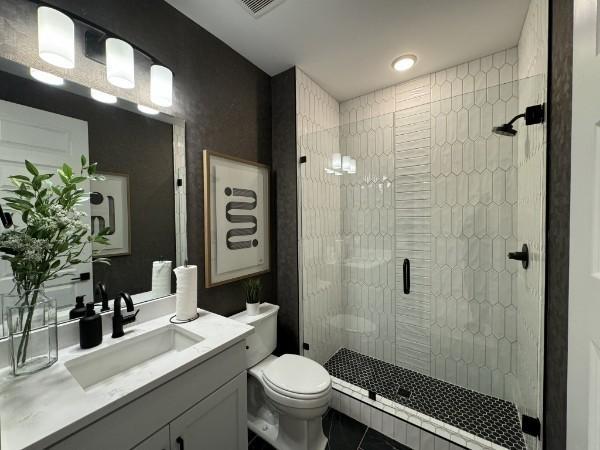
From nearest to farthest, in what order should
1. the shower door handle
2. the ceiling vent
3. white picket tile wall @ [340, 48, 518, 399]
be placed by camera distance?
Answer: the ceiling vent, white picket tile wall @ [340, 48, 518, 399], the shower door handle

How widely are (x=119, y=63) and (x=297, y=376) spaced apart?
1.82 m

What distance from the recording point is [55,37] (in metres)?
0.94

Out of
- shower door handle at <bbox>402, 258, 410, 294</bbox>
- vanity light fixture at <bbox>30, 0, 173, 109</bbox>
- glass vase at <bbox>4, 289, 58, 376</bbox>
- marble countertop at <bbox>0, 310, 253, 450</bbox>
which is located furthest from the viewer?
shower door handle at <bbox>402, 258, 410, 294</bbox>

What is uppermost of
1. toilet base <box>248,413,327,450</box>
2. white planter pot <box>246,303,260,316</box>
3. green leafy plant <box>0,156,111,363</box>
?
green leafy plant <box>0,156,111,363</box>

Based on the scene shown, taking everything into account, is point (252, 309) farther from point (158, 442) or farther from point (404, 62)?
point (404, 62)

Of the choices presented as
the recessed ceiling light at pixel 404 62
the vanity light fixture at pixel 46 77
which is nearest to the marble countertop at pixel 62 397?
the vanity light fixture at pixel 46 77

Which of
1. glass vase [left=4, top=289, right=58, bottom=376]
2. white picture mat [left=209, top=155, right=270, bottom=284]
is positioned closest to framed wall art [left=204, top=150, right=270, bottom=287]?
white picture mat [left=209, top=155, right=270, bottom=284]

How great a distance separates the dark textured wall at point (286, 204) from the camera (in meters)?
1.92

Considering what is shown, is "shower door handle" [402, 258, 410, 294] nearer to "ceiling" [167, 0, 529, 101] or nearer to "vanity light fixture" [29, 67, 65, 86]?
"ceiling" [167, 0, 529, 101]

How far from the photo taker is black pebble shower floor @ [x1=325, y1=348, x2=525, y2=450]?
4.70ft

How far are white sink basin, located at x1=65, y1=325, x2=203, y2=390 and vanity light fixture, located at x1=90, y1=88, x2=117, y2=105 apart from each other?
1088 mm

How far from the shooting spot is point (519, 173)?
1505 mm

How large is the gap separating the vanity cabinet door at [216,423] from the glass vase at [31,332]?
1.72 ft

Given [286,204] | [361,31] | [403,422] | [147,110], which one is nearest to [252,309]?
[286,204]
